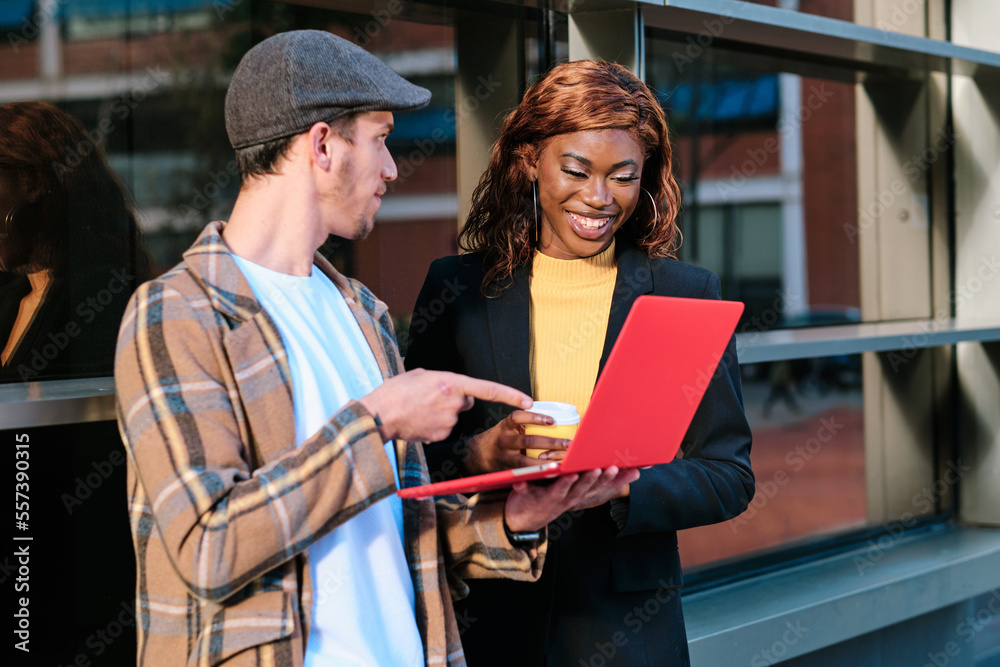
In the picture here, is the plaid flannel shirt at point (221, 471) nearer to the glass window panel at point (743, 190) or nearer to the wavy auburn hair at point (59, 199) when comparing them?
the wavy auburn hair at point (59, 199)

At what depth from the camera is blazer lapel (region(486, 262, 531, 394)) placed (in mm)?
2016

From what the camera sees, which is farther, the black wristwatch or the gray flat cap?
the black wristwatch

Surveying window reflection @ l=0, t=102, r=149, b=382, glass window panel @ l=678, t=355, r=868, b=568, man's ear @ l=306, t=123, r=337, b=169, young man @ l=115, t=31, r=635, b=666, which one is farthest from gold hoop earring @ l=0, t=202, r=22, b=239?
glass window panel @ l=678, t=355, r=868, b=568

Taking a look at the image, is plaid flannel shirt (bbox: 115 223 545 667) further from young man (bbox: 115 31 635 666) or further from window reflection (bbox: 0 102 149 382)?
window reflection (bbox: 0 102 149 382)

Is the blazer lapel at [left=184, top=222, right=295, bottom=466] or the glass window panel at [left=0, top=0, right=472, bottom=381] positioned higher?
the glass window panel at [left=0, top=0, right=472, bottom=381]

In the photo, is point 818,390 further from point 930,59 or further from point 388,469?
point 388,469

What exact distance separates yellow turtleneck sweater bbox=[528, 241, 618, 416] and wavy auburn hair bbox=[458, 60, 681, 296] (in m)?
0.08

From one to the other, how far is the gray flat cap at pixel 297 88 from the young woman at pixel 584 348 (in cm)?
72

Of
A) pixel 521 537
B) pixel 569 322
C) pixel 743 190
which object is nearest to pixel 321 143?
pixel 521 537

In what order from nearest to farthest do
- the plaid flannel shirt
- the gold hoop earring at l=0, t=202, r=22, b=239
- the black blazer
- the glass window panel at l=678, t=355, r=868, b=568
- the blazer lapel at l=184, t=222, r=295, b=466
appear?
1. the plaid flannel shirt
2. the blazer lapel at l=184, t=222, r=295, b=466
3. the black blazer
4. the gold hoop earring at l=0, t=202, r=22, b=239
5. the glass window panel at l=678, t=355, r=868, b=568

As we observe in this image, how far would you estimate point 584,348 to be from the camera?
2043 millimetres

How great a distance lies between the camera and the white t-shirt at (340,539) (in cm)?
137

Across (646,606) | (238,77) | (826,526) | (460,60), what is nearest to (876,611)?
(826,526)

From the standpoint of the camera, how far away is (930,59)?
3.94 metres
